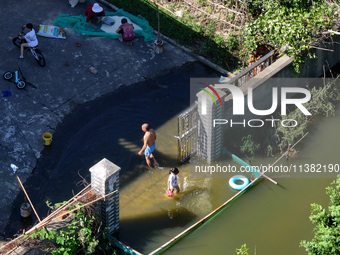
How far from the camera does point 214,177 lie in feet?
61.0

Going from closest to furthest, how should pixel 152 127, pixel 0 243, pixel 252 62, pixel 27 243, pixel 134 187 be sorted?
pixel 27 243 < pixel 0 243 < pixel 134 187 < pixel 152 127 < pixel 252 62

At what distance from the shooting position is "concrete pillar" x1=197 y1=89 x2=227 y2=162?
17.7 m

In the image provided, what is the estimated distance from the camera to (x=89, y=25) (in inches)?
898

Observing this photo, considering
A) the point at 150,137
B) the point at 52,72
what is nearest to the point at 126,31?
the point at 52,72

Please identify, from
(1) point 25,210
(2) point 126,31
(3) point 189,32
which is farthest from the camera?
(3) point 189,32

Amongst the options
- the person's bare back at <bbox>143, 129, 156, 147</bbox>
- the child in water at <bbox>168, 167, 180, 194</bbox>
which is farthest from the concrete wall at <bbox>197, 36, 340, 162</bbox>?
the child in water at <bbox>168, 167, 180, 194</bbox>

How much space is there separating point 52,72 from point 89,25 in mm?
2394

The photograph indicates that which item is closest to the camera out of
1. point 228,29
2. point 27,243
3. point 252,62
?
point 27,243

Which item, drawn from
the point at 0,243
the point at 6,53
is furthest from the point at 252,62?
the point at 0,243

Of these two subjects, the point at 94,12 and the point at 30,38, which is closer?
the point at 30,38

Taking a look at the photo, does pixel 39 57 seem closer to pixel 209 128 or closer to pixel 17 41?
pixel 17 41

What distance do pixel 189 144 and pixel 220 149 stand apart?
794 millimetres

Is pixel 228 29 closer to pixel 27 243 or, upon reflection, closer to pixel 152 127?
pixel 152 127

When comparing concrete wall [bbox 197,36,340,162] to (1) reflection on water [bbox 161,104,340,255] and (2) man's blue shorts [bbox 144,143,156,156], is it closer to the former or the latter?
(2) man's blue shorts [bbox 144,143,156,156]
